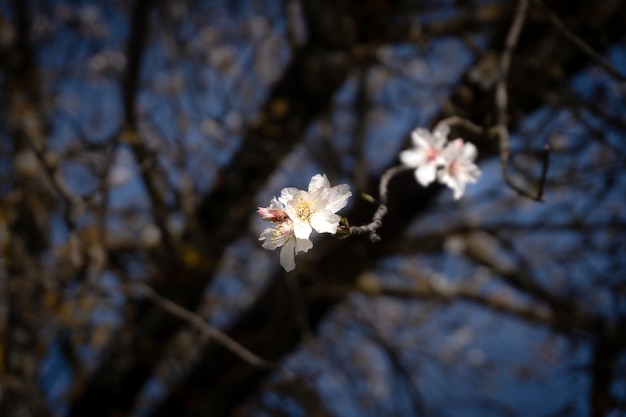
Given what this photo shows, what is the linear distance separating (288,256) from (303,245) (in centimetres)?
4

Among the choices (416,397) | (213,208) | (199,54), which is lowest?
(416,397)

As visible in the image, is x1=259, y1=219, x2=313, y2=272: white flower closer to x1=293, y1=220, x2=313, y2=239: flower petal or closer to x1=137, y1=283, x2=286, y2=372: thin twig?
x1=293, y1=220, x2=313, y2=239: flower petal

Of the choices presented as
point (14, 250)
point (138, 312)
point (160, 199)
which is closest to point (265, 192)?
point (160, 199)

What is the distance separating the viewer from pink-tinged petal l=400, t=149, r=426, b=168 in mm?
1371

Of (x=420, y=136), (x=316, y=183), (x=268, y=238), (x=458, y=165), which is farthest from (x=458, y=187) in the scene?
(x=268, y=238)

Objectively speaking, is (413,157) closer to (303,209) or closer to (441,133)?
(441,133)

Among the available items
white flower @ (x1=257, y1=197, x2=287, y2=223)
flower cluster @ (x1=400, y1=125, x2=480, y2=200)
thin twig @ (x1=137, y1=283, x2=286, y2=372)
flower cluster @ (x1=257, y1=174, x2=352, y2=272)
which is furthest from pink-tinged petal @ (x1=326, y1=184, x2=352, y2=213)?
thin twig @ (x1=137, y1=283, x2=286, y2=372)

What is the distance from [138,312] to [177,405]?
80 cm

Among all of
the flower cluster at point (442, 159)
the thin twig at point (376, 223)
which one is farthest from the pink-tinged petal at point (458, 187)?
the thin twig at point (376, 223)

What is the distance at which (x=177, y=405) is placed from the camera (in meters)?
3.46

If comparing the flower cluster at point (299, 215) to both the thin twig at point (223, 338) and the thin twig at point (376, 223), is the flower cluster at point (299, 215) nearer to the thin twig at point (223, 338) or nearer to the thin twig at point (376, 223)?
the thin twig at point (376, 223)

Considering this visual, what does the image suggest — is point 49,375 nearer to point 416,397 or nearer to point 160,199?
point 160,199

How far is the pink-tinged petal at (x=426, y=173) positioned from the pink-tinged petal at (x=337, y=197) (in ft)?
1.63

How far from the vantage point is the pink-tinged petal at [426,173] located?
4.50ft
